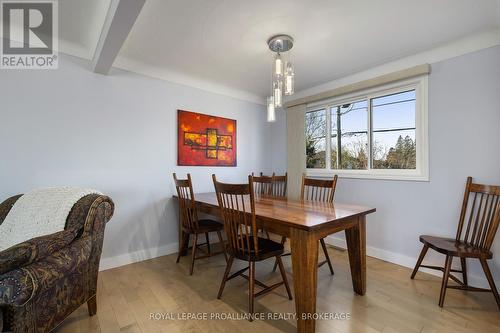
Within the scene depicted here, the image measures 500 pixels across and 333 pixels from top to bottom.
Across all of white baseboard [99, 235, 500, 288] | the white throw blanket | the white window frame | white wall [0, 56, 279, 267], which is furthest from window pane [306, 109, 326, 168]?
the white throw blanket

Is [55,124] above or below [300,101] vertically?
below

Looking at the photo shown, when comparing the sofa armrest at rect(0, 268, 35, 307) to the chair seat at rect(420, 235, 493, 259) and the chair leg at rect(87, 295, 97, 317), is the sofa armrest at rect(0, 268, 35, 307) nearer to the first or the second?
the chair leg at rect(87, 295, 97, 317)

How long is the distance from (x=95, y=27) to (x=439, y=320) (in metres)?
3.49

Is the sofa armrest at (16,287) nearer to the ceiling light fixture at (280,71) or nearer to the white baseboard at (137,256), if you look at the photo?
the white baseboard at (137,256)

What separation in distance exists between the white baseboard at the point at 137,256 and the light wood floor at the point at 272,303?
100mm

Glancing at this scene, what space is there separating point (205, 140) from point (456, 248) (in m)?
2.82

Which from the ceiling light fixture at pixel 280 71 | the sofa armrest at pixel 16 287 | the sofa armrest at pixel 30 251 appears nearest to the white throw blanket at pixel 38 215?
the sofa armrest at pixel 30 251

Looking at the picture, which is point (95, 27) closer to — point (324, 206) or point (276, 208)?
point (276, 208)

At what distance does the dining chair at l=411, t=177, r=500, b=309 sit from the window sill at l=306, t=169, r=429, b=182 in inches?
16.3

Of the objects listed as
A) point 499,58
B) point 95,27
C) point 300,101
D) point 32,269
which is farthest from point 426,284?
point 95,27

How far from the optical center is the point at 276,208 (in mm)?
1954

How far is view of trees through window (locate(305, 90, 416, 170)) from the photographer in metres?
2.61

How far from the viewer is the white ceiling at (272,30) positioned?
173 centimetres

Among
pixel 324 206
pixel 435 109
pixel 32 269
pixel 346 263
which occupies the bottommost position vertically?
pixel 346 263
